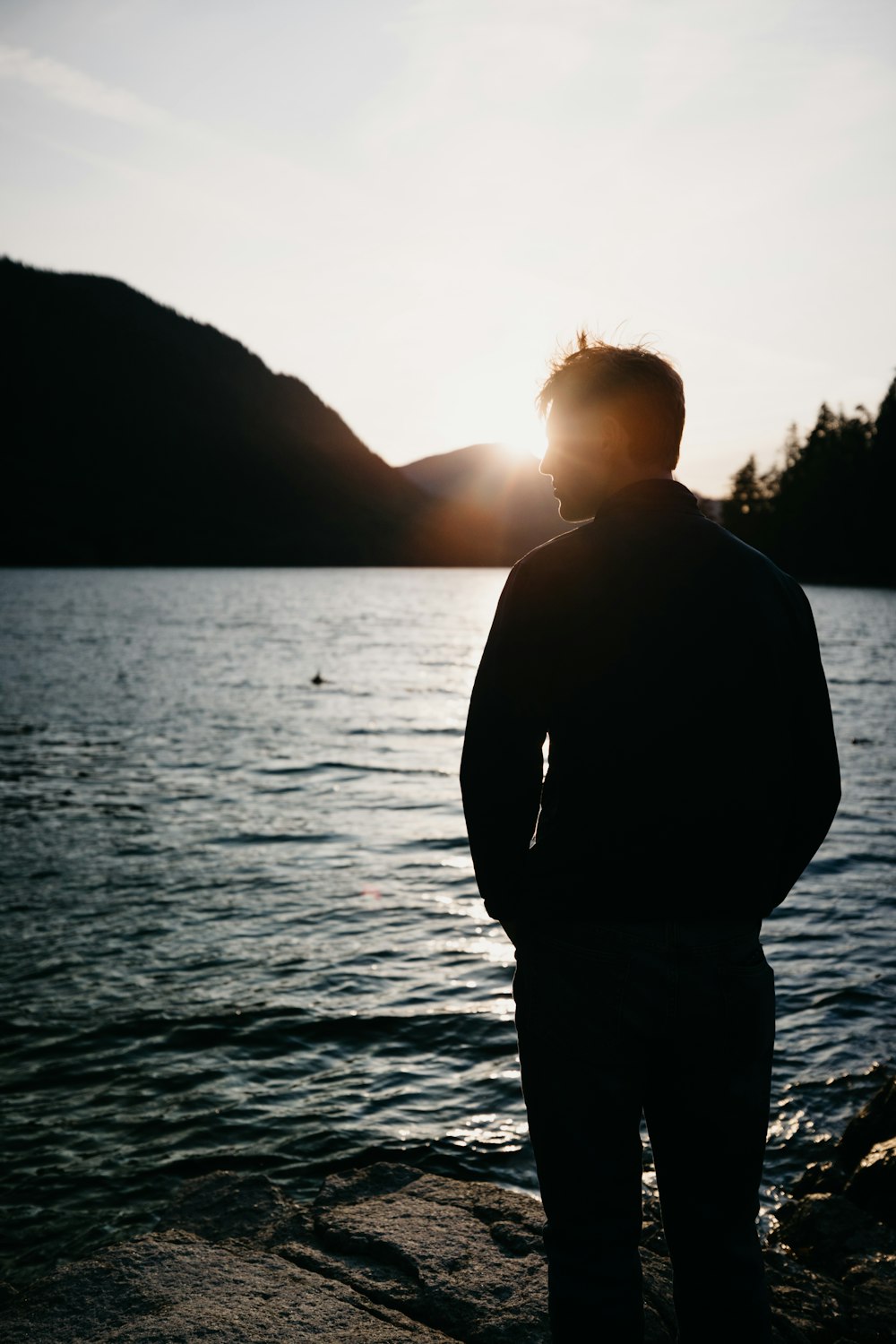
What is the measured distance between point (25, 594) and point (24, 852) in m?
84.1

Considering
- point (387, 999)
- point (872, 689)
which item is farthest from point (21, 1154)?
point (872, 689)

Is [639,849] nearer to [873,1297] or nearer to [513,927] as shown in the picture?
[513,927]

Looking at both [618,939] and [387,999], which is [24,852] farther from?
[618,939]

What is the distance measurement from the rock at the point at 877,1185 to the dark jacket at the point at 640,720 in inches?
171

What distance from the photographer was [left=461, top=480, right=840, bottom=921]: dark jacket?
2377 mm

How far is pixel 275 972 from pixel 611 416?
8205 millimetres

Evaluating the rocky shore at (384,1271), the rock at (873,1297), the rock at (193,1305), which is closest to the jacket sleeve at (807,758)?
the rocky shore at (384,1271)

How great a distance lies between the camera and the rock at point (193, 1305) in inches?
147

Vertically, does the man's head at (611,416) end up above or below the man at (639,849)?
above

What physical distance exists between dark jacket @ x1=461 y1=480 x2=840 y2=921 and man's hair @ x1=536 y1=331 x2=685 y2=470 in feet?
0.38

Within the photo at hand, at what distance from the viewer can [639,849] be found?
237 centimetres

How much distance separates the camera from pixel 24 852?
44.9 feet

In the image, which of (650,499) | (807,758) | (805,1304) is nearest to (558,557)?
(650,499)

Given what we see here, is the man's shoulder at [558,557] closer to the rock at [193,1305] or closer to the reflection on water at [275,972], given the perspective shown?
the reflection on water at [275,972]
